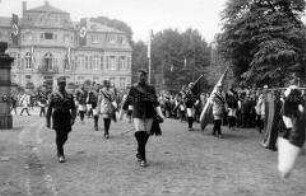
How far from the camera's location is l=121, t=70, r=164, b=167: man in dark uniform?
9.80m

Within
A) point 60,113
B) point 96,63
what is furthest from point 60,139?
point 96,63

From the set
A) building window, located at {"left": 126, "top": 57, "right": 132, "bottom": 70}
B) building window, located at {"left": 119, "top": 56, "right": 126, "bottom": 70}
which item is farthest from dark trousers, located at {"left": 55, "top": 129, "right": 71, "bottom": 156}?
building window, located at {"left": 126, "top": 57, "right": 132, "bottom": 70}

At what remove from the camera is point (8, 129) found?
17.9 metres

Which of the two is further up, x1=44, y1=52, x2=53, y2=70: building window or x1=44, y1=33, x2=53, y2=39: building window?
x1=44, y1=33, x2=53, y2=39: building window

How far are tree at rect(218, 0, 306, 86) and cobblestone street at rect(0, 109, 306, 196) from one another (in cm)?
1438

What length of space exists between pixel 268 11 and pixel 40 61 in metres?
45.9

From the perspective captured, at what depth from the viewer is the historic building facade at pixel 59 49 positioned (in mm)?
69062

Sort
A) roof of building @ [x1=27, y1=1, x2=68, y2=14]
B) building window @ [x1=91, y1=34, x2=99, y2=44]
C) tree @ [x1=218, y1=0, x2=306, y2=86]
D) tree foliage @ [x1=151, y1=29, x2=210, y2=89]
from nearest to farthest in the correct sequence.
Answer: tree @ [x1=218, y1=0, x2=306, y2=86]
tree foliage @ [x1=151, y1=29, x2=210, y2=89]
roof of building @ [x1=27, y1=1, x2=68, y2=14]
building window @ [x1=91, y1=34, x2=99, y2=44]

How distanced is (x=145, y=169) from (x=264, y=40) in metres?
21.0

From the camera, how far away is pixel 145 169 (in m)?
9.23

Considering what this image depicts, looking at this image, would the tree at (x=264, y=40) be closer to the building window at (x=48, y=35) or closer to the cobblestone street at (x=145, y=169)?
the cobblestone street at (x=145, y=169)

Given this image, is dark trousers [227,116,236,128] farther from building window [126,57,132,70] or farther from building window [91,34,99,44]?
building window [91,34,99,44]

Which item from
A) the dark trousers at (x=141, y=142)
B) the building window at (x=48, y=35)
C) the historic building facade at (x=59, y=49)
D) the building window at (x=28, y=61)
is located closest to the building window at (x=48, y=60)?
the historic building facade at (x=59, y=49)

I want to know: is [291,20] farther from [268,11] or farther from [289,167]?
[289,167]
